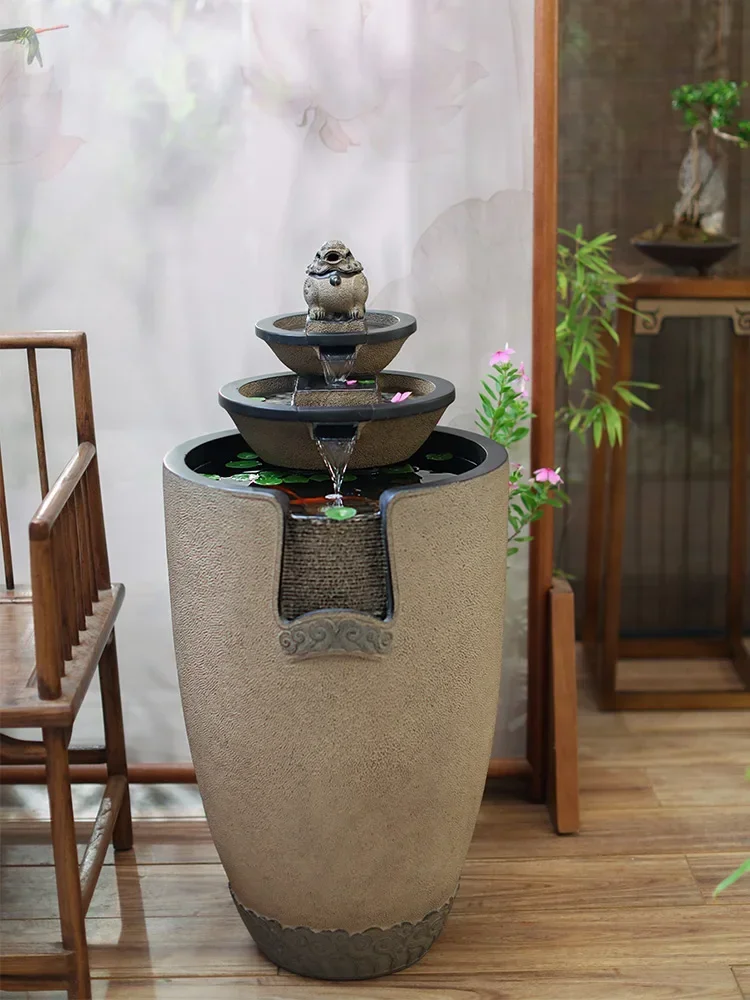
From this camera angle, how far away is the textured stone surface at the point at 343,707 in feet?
5.20

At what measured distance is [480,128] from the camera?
203cm

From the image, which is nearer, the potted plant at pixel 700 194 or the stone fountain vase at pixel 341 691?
the stone fountain vase at pixel 341 691

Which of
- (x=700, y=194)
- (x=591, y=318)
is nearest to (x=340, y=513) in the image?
(x=591, y=318)

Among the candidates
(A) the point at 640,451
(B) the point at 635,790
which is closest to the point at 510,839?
(B) the point at 635,790

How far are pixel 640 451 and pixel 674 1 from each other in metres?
1.02

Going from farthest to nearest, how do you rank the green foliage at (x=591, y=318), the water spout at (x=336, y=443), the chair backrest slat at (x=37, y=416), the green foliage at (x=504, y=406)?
the green foliage at (x=591, y=318)
the green foliage at (x=504, y=406)
the chair backrest slat at (x=37, y=416)
the water spout at (x=336, y=443)

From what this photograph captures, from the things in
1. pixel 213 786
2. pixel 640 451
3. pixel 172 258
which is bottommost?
pixel 213 786

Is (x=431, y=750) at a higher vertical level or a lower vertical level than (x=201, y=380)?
lower

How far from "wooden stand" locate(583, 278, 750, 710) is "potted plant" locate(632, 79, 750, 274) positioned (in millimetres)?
95

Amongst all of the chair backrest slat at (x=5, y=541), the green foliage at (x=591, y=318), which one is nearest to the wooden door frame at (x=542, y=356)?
the green foliage at (x=591, y=318)

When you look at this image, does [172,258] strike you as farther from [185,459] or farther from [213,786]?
[213,786]

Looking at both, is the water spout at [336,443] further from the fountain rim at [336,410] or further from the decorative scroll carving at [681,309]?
the decorative scroll carving at [681,309]

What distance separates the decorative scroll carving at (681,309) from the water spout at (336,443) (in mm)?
1016

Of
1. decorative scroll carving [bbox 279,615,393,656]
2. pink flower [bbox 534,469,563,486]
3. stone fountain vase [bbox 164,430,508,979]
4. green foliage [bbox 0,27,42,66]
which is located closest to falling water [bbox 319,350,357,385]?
stone fountain vase [bbox 164,430,508,979]
